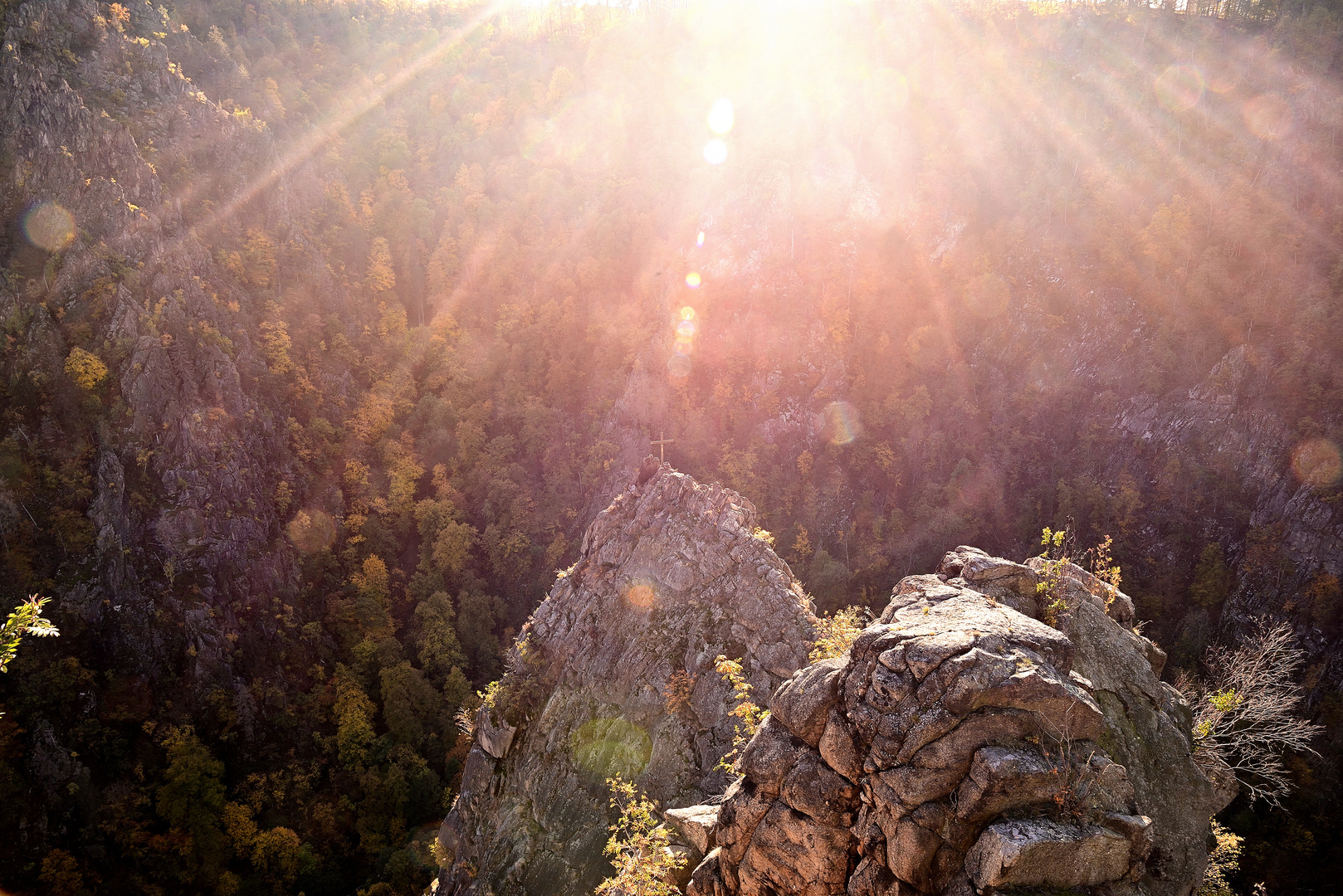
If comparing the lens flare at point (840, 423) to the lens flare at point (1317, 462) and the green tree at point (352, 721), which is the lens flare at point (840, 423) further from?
the green tree at point (352, 721)

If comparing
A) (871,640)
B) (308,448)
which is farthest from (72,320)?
(871,640)

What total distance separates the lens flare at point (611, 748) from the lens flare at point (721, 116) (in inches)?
2819

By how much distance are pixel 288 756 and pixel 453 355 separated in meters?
37.4

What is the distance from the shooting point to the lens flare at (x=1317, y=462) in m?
42.8

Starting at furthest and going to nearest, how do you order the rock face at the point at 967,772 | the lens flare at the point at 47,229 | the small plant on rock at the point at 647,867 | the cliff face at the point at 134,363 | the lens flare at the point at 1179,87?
the lens flare at the point at 1179,87
the lens flare at the point at 47,229
the cliff face at the point at 134,363
the small plant on rock at the point at 647,867
the rock face at the point at 967,772

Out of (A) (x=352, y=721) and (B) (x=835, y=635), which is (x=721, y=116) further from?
(B) (x=835, y=635)

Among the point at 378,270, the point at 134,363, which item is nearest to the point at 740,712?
the point at 134,363

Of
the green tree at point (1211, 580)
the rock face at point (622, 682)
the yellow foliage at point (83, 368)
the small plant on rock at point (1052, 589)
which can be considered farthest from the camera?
the yellow foliage at point (83, 368)

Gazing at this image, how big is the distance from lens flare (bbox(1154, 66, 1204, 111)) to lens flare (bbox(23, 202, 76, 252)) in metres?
94.6

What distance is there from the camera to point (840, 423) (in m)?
60.8

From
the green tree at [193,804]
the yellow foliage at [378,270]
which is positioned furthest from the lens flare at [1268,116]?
the green tree at [193,804]

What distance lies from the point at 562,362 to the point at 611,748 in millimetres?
50320

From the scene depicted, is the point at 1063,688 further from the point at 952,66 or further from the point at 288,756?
the point at 952,66

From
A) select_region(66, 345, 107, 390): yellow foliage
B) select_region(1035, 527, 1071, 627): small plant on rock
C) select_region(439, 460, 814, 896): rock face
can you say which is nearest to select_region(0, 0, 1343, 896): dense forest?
select_region(66, 345, 107, 390): yellow foliage
